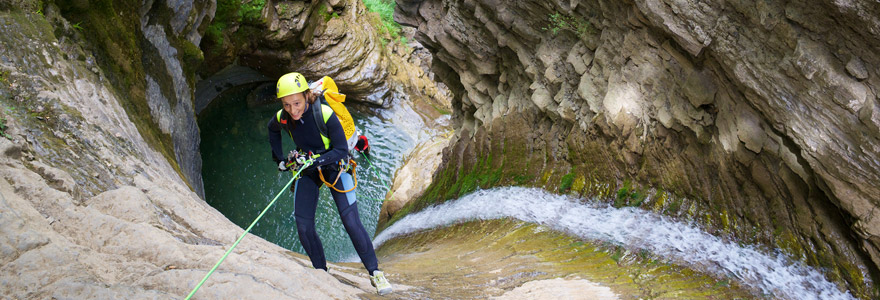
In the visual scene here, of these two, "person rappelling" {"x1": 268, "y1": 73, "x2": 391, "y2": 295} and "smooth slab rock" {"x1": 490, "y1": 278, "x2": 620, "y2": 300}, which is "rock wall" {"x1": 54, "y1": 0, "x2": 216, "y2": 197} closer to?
"person rappelling" {"x1": 268, "y1": 73, "x2": 391, "y2": 295}

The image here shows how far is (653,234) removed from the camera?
636cm

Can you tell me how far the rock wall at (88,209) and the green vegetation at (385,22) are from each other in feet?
44.6

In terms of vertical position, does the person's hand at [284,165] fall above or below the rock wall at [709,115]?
below

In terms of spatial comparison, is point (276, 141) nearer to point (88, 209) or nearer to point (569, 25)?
point (88, 209)

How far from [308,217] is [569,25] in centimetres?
544

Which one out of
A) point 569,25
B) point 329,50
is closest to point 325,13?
point 329,50

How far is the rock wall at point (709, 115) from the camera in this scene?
456 cm

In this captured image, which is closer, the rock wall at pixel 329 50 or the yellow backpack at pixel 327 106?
the yellow backpack at pixel 327 106

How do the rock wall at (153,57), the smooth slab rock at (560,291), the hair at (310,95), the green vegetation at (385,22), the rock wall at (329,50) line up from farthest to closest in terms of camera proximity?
the green vegetation at (385,22) < the rock wall at (329,50) < the rock wall at (153,57) < the smooth slab rock at (560,291) < the hair at (310,95)

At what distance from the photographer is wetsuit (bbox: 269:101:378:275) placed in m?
4.50

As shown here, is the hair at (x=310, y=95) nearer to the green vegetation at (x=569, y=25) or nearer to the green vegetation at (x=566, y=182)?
the green vegetation at (x=566, y=182)

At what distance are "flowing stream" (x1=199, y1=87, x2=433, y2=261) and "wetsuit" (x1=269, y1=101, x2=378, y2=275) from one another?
23.7 ft

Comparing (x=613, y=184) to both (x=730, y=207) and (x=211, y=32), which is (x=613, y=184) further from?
(x=211, y=32)

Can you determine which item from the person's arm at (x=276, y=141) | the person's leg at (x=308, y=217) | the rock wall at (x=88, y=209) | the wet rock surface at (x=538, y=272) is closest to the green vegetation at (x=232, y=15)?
the rock wall at (x=88, y=209)
